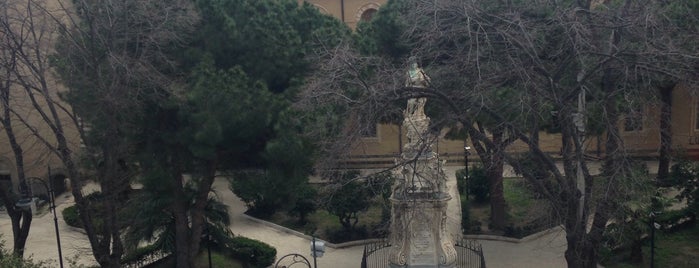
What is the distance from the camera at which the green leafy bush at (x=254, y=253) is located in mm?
17234

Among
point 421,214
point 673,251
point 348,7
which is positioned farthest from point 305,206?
point 348,7

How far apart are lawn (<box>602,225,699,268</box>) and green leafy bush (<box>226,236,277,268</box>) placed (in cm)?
859

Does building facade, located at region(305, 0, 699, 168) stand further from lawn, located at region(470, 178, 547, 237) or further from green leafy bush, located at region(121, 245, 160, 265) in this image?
green leafy bush, located at region(121, 245, 160, 265)

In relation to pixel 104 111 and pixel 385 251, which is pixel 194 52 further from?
pixel 385 251

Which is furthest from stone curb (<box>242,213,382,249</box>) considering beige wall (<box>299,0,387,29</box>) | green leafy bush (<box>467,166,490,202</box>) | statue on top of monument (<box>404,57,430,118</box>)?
beige wall (<box>299,0,387,29</box>)

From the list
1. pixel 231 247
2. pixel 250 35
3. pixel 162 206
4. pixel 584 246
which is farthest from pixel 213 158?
pixel 584 246

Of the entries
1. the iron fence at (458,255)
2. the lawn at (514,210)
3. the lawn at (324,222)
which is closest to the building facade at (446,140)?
the lawn at (514,210)

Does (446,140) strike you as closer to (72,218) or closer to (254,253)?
(254,253)

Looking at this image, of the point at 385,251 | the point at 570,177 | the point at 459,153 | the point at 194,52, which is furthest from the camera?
the point at 459,153

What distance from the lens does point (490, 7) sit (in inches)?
495

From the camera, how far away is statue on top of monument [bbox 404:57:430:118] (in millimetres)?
10690

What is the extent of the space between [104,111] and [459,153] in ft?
64.8

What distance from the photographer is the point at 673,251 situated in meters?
16.7

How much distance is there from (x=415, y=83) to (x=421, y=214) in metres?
2.93
